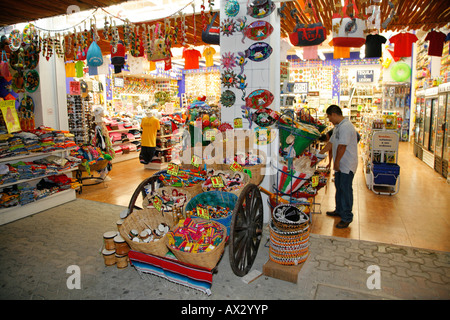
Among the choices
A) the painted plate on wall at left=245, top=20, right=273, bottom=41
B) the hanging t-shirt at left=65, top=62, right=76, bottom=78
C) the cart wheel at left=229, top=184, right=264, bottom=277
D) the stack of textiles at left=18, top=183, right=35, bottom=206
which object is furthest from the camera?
the hanging t-shirt at left=65, top=62, right=76, bottom=78

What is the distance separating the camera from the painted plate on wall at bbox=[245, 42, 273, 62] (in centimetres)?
400

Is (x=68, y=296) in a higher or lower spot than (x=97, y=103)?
lower

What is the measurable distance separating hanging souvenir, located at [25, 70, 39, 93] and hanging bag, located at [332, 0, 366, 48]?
17.6 feet

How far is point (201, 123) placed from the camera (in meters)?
4.81

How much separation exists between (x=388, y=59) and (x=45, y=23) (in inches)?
426

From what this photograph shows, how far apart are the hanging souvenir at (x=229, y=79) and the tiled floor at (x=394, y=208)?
229cm

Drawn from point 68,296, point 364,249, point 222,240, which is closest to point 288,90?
point 364,249

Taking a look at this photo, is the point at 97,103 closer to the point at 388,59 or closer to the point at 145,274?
the point at 145,274

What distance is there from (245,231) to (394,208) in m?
3.31

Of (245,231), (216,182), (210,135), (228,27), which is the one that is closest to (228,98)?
(210,135)

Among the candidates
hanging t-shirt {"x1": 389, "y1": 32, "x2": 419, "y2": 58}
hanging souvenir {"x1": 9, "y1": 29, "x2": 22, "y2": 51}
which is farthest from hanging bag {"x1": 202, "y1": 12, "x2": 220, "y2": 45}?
hanging souvenir {"x1": 9, "y1": 29, "x2": 22, "y2": 51}

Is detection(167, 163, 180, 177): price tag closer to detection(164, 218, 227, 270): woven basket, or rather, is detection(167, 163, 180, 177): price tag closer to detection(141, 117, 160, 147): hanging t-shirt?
detection(164, 218, 227, 270): woven basket

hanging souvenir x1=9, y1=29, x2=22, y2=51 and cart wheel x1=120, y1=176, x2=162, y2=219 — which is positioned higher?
hanging souvenir x1=9, y1=29, x2=22, y2=51

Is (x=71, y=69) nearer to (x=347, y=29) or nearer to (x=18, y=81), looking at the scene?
(x=18, y=81)
